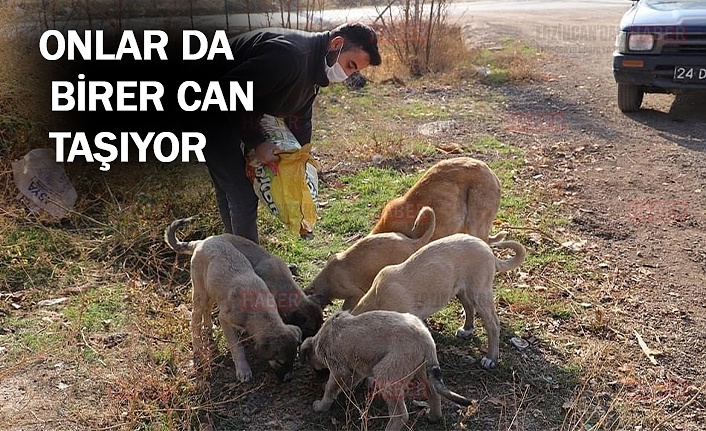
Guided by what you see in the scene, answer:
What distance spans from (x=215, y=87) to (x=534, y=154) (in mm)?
5196

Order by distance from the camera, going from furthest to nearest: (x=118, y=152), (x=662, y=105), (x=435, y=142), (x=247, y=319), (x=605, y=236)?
(x=662, y=105), (x=435, y=142), (x=118, y=152), (x=605, y=236), (x=247, y=319)

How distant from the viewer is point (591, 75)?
45.9 feet

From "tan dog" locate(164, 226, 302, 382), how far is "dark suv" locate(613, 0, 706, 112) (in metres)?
7.59

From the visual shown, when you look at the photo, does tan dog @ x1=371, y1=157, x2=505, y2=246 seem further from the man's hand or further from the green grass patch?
the green grass patch

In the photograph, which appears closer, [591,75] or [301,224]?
[301,224]

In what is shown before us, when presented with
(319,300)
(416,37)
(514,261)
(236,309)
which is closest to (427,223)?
(514,261)

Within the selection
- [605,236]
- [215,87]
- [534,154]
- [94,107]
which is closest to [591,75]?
Result: [534,154]

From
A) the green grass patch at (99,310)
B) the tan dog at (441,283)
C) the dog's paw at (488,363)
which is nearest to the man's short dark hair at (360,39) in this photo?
the tan dog at (441,283)

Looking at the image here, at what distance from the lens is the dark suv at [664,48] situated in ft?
31.8

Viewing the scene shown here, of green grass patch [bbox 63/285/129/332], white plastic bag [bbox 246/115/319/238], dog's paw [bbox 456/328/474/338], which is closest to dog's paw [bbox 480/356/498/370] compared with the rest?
dog's paw [bbox 456/328/474/338]

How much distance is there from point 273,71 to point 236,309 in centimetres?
159

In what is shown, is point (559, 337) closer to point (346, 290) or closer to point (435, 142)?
point (346, 290)

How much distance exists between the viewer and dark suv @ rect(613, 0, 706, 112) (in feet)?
31.8

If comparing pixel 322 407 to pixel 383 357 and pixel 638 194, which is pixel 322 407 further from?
pixel 638 194
